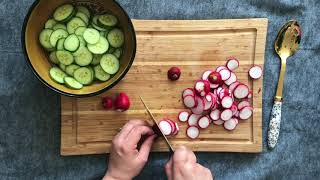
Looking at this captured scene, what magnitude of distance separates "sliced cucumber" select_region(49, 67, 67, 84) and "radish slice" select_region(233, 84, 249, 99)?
17.7 inches

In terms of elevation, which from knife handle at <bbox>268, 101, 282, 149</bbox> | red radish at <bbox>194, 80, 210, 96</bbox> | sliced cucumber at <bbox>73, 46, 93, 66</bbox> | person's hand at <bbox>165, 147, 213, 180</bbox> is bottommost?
person's hand at <bbox>165, 147, 213, 180</bbox>

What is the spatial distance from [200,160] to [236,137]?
12 centimetres

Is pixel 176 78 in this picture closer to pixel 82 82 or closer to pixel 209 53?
pixel 209 53

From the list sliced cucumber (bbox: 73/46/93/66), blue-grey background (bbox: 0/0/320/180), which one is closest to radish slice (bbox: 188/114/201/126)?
blue-grey background (bbox: 0/0/320/180)

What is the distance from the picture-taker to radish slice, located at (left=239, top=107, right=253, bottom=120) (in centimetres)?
119

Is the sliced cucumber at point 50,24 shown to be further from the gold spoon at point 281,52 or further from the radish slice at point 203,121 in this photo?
the gold spoon at point 281,52

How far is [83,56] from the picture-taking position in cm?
111

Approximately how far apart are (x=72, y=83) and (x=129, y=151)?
23 centimetres

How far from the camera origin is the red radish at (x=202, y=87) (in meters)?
1.17

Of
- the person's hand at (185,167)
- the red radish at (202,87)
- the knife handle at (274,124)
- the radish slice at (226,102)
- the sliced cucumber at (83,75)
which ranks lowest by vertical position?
the person's hand at (185,167)

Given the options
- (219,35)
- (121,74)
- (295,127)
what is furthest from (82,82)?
(295,127)

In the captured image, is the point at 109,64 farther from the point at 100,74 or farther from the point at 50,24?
the point at 50,24

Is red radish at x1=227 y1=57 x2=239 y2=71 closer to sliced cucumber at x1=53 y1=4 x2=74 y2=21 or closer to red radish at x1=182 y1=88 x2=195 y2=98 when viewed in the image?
red radish at x1=182 y1=88 x2=195 y2=98

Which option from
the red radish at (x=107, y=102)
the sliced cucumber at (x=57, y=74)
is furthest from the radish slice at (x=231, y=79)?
the sliced cucumber at (x=57, y=74)
